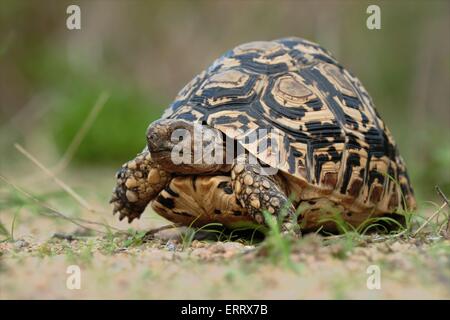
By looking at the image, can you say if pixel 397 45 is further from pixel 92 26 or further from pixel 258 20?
pixel 92 26

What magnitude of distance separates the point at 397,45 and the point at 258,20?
4789 mm

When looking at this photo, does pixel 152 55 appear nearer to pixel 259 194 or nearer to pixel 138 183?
pixel 138 183

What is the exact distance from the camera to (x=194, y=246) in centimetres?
328

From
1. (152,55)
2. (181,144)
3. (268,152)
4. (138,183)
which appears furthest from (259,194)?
(152,55)

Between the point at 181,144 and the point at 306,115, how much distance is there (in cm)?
81

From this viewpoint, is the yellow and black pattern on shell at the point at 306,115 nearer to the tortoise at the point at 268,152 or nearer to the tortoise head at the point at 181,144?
the tortoise at the point at 268,152

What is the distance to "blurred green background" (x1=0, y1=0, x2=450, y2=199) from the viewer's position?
1045 centimetres

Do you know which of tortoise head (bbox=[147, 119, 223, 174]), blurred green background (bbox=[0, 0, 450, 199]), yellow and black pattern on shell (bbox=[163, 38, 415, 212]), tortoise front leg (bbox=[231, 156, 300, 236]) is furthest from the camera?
blurred green background (bbox=[0, 0, 450, 199])

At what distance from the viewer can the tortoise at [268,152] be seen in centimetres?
343

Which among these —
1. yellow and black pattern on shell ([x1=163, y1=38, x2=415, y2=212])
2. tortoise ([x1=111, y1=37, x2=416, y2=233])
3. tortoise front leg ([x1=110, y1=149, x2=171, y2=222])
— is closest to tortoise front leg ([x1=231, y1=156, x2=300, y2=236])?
tortoise ([x1=111, y1=37, x2=416, y2=233])

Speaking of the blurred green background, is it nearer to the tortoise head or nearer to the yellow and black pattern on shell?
the yellow and black pattern on shell

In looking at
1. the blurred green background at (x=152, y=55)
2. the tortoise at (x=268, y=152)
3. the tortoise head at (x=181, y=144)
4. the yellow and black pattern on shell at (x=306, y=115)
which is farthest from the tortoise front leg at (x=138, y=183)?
the blurred green background at (x=152, y=55)

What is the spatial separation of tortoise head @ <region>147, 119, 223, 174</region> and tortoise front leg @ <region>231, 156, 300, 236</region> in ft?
0.53

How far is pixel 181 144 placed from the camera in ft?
11.3
